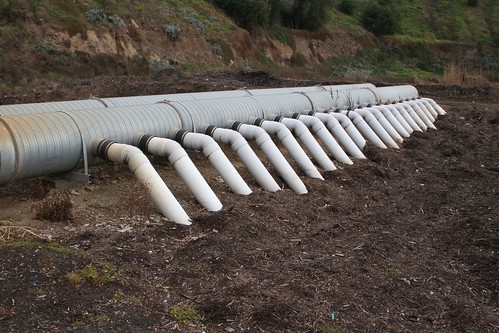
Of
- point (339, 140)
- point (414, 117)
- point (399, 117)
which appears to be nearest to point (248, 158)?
point (339, 140)

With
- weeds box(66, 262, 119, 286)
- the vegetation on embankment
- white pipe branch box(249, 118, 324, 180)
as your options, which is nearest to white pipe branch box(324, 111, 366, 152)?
white pipe branch box(249, 118, 324, 180)

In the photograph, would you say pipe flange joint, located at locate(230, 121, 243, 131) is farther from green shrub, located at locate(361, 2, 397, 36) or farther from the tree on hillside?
green shrub, located at locate(361, 2, 397, 36)

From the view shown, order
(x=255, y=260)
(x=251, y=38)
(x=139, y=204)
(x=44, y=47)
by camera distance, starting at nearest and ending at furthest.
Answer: (x=255, y=260), (x=139, y=204), (x=44, y=47), (x=251, y=38)

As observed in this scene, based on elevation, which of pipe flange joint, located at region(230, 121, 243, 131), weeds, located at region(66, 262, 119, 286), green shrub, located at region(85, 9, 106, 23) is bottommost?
green shrub, located at region(85, 9, 106, 23)

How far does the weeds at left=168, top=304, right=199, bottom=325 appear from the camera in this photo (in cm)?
470

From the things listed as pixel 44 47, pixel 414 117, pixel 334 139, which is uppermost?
pixel 334 139

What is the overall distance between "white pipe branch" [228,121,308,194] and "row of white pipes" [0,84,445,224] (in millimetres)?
17

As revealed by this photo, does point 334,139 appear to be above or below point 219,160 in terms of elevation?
below

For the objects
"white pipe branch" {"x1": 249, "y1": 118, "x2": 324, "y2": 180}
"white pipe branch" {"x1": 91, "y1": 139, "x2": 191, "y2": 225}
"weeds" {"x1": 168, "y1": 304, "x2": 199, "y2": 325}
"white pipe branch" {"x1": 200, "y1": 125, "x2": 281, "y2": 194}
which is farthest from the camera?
"white pipe branch" {"x1": 249, "y1": 118, "x2": 324, "y2": 180}

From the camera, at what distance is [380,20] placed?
57.3 m

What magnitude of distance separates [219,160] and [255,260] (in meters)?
2.70

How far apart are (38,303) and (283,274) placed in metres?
2.43

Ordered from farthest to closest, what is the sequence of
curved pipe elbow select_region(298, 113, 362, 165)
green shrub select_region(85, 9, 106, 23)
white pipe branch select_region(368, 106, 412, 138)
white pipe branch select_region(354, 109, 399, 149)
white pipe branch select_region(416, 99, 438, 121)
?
green shrub select_region(85, 9, 106, 23) < white pipe branch select_region(416, 99, 438, 121) < white pipe branch select_region(368, 106, 412, 138) < white pipe branch select_region(354, 109, 399, 149) < curved pipe elbow select_region(298, 113, 362, 165)

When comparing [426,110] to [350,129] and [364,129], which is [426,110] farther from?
[350,129]
